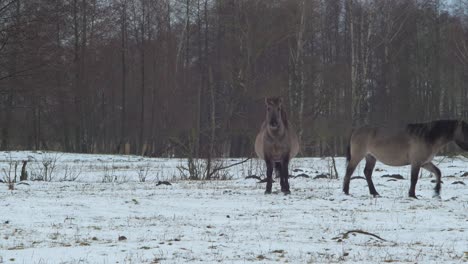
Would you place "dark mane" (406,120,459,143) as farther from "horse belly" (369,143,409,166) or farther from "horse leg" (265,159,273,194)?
"horse leg" (265,159,273,194)

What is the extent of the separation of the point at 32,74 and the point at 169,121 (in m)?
18.8

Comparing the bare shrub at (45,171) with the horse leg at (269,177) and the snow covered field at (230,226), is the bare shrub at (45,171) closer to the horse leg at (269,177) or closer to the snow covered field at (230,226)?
the snow covered field at (230,226)

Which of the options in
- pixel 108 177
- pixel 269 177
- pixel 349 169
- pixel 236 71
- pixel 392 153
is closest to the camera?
pixel 392 153

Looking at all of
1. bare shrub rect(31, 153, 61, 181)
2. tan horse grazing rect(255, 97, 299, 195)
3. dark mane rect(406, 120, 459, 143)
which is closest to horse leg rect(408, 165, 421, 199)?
dark mane rect(406, 120, 459, 143)

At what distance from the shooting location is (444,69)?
153 ft

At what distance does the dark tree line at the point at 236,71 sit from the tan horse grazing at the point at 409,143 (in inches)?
818

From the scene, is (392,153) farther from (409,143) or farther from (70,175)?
(70,175)

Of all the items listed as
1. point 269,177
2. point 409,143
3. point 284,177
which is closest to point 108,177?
point 269,177

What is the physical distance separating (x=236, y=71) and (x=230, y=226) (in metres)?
31.7

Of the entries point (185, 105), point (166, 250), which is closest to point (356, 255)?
point (166, 250)

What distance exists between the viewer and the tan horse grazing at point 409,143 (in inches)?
482

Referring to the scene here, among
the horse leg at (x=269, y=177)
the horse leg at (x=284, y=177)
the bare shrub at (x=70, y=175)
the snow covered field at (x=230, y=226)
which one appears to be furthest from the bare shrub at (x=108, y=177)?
the horse leg at (x=284, y=177)

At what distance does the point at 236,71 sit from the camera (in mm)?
39875

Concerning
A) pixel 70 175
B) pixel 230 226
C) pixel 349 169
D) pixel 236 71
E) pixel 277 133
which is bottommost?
pixel 230 226
